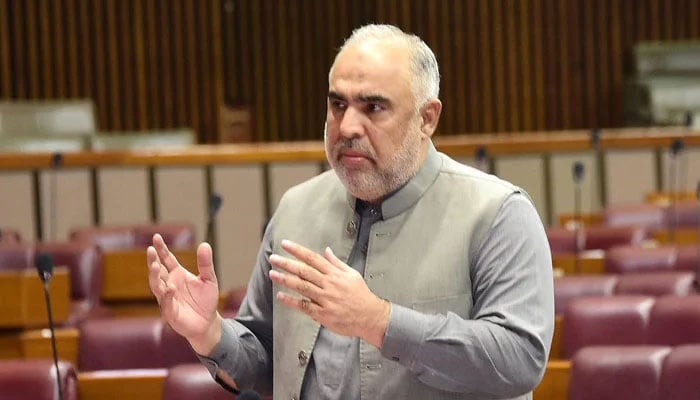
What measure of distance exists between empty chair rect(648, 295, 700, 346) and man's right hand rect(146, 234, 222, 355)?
7.89 ft

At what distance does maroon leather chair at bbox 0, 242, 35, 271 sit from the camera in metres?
6.67

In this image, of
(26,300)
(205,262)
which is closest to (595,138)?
(26,300)

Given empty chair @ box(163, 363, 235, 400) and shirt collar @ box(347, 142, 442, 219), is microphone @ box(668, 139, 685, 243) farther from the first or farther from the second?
shirt collar @ box(347, 142, 442, 219)

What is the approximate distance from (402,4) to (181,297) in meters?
10.3

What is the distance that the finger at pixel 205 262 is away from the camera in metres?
2.30

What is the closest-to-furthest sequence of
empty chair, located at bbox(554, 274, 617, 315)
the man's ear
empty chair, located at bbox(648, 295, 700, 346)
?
the man's ear
empty chair, located at bbox(648, 295, 700, 346)
empty chair, located at bbox(554, 274, 617, 315)

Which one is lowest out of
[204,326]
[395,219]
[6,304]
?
[6,304]

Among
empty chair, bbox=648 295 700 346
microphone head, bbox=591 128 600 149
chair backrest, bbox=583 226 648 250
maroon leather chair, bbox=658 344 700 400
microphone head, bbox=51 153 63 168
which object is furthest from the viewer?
microphone head, bbox=591 128 600 149

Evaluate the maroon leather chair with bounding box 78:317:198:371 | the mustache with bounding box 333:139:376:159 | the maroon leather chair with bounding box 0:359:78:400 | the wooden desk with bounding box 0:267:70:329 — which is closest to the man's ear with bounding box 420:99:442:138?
the mustache with bounding box 333:139:376:159

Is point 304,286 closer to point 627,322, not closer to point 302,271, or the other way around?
point 302,271

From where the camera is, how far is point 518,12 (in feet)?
40.9

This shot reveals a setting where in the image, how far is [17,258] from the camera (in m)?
6.68

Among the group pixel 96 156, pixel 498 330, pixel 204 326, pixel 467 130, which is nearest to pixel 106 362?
pixel 204 326

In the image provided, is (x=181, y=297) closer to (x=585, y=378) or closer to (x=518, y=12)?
(x=585, y=378)
